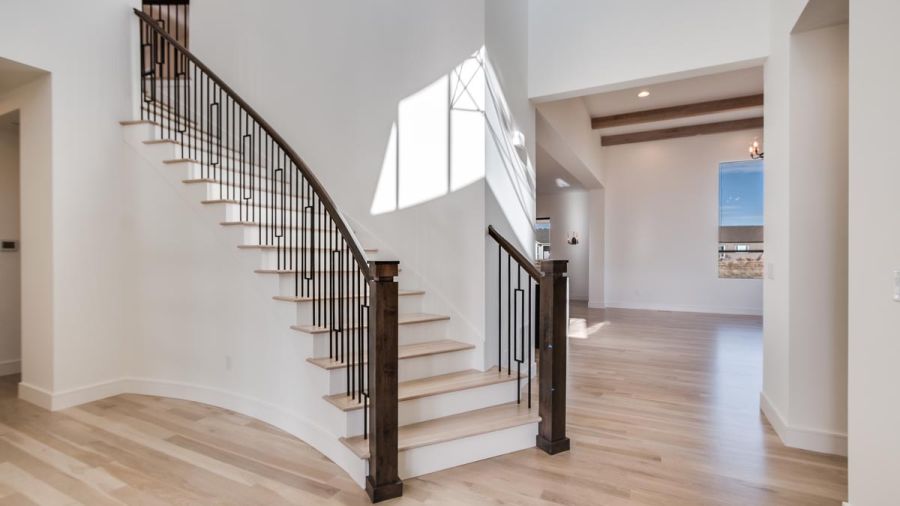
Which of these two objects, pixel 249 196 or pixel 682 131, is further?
pixel 682 131

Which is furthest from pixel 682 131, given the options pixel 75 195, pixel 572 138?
pixel 75 195

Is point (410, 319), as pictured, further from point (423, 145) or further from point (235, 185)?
point (235, 185)

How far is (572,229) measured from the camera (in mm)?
11352

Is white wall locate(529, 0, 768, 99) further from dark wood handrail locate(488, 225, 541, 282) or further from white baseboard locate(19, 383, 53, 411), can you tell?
white baseboard locate(19, 383, 53, 411)

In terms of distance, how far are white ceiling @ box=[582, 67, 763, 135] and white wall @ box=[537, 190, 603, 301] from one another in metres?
3.36

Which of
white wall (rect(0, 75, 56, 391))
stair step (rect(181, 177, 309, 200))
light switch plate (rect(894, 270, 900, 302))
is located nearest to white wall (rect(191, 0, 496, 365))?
stair step (rect(181, 177, 309, 200))

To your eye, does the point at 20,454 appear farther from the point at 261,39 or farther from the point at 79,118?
the point at 261,39

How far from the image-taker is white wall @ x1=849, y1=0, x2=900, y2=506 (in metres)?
1.69

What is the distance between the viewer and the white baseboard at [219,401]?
106 inches

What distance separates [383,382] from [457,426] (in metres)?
0.78

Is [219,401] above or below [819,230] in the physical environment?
below

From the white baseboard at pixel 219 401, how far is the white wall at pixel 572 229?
351 inches

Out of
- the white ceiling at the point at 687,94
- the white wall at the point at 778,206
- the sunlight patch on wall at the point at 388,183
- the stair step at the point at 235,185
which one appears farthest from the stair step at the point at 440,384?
the white ceiling at the point at 687,94

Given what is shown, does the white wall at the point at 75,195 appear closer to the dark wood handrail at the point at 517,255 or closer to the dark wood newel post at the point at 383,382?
the dark wood newel post at the point at 383,382
